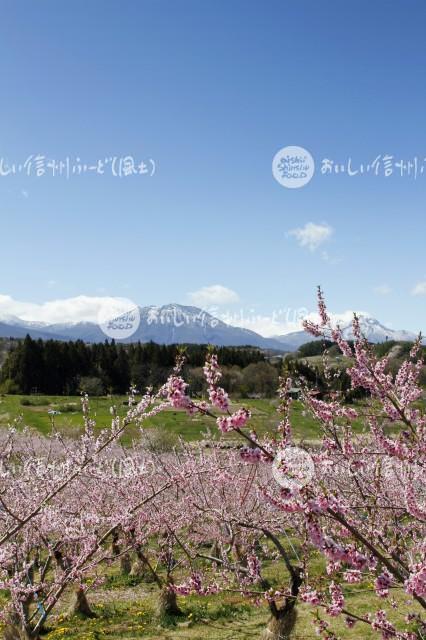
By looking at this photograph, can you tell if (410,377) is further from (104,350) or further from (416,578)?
(104,350)

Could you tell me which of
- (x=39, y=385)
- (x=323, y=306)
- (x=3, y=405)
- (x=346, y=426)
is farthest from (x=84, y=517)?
(x=39, y=385)

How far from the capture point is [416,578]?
3480 mm

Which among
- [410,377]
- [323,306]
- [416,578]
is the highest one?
[323,306]

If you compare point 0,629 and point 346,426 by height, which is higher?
point 346,426

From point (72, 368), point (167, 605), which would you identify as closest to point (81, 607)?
point (167, 605)

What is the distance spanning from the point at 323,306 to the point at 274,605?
5.95 metres

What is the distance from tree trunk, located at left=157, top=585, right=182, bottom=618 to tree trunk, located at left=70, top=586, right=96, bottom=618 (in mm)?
1964

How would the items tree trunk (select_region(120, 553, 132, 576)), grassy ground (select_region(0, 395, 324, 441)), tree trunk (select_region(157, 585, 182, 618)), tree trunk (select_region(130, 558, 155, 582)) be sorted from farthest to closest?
grassy ground (select_region(0, 395, 324, 441)) < tree trunk (select_region(120, 553, 132, 576)) < tree trunk (select_region(130, 558, 155, 582)) < tree trunk (select_region(157, 585, 182, 618))

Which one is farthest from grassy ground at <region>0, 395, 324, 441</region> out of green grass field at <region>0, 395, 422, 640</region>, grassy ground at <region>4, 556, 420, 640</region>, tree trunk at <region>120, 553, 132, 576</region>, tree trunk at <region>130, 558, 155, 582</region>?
grassy ground at <region>4, 556, 420, 640</region>

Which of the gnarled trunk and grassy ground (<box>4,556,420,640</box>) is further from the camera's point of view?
grassy ground (<box>4,556,420,640</box>)

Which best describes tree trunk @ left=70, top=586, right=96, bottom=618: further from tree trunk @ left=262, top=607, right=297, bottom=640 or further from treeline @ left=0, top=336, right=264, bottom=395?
treeline @ left=0, top=336, right=264, bottom=395

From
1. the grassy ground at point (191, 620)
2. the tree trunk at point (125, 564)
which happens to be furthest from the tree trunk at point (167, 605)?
the tree trunk at point (125, 564)

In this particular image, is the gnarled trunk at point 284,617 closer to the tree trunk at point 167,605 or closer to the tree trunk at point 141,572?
the tree trunk at point 167,605

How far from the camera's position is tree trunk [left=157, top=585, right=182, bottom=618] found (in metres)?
12.8
